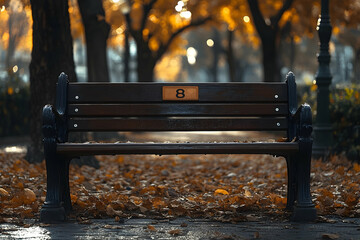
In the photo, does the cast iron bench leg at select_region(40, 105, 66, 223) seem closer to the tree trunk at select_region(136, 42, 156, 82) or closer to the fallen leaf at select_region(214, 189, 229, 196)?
the fallen leaf at select_region(214, 189, 229, 196)

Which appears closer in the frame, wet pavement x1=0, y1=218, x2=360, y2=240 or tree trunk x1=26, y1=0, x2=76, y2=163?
wet pavement x1=0, y1=218, x2=360, y2=240

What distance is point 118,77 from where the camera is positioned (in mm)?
99688

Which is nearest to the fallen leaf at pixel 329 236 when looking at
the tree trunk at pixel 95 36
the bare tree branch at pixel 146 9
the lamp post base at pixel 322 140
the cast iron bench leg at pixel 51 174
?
the cast iron bench leg at pixel 51 174

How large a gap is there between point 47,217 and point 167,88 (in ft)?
4.55

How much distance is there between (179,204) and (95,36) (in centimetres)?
996

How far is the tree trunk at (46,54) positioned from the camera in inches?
→ 345

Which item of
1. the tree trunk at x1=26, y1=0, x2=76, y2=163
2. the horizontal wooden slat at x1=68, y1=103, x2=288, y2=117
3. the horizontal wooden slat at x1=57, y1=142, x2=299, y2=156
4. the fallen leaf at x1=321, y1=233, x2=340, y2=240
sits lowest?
the fallen leaf at x1=321, y1=233, x2=340, y2=240

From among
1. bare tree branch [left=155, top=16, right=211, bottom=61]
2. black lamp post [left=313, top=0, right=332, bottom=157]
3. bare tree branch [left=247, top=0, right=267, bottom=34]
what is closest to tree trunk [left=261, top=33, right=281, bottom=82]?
bare tree branch [left=247, top=0, right=267, bottom=34]

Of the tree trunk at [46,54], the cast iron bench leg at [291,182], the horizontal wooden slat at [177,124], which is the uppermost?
the tree trunk at [46,54]

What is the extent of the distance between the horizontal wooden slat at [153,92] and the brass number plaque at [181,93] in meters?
0.03

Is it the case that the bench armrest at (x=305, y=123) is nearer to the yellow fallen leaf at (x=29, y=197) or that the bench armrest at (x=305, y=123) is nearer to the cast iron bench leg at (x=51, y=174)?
the cast iron bench leg at (x=51, y=174)

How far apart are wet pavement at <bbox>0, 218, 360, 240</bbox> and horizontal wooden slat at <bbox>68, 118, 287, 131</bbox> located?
2.54 feet

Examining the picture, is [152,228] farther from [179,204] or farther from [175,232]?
[179,204]

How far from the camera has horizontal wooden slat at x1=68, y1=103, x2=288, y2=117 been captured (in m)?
5.67
